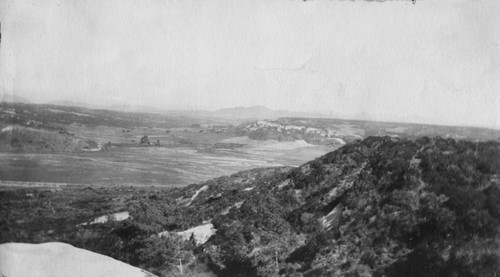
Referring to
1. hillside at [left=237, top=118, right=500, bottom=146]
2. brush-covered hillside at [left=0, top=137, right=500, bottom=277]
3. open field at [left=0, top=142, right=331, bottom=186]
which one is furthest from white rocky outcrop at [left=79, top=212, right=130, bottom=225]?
hillside at [left=237, top=118, right=500, bottom=146]

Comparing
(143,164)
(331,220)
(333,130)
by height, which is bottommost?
(331,220)

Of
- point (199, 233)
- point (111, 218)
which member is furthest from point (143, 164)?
point (199, 233)

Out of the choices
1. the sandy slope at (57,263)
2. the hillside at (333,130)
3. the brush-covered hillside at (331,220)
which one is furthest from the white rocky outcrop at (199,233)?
the hillside at (333,130)

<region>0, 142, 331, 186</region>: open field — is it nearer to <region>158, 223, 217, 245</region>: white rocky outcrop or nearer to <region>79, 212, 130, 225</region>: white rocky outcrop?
<region>79, 212, 130, 225</region>: white rocky outcrop

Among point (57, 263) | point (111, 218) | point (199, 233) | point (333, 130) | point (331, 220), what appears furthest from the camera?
point (333, 130)

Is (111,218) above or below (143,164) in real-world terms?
below

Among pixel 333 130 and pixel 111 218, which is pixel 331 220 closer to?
pixel 333 130
